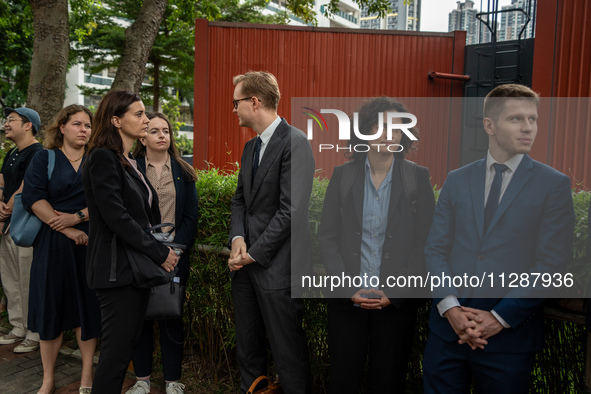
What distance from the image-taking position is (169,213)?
132 inches

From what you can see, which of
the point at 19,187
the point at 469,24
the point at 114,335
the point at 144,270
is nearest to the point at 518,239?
the point at 144,270

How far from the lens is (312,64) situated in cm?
989

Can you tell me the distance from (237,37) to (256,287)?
785cm

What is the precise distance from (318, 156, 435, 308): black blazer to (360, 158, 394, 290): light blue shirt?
0.02 m

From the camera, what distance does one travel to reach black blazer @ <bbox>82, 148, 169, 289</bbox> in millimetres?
2611

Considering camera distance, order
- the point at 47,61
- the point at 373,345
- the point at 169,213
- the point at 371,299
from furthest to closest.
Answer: the point at 47,61 → the point at 169,213 → the point at 373,345 → the point at 371,299

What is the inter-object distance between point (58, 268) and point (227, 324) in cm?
124

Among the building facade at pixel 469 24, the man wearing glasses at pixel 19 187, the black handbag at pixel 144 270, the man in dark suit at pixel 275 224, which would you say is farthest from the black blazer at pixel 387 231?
the building facade at pixel 469 24

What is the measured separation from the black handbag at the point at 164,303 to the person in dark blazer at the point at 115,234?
22cm

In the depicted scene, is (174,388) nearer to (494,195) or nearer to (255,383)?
(255,383)

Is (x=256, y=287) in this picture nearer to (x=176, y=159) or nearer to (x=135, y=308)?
(x=135, y=308)

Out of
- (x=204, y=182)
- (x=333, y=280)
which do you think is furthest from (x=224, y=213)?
(x=333, y=280)

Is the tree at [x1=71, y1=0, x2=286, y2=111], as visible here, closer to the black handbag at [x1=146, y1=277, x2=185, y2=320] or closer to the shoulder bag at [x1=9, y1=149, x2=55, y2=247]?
the shoulder bag at [x1=9, y1=149, x2=55, y2=247]

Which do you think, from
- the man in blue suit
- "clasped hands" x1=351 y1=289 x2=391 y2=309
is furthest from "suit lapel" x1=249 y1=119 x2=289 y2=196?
the man in blue suit
